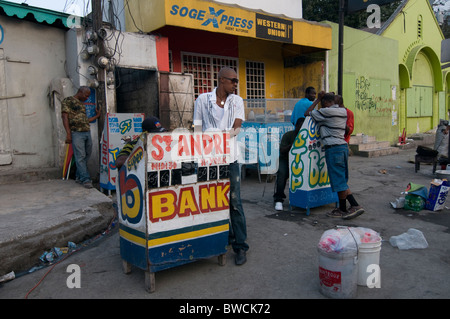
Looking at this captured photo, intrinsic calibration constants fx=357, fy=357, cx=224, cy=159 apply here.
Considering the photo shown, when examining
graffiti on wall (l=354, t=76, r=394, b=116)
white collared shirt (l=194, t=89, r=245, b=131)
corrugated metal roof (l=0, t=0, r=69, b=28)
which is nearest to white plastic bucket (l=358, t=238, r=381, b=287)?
white collared shirt (l=194, t=89, r=245, b=131)

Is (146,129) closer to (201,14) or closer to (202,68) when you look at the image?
(201,14)

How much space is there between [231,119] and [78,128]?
12.2 ft

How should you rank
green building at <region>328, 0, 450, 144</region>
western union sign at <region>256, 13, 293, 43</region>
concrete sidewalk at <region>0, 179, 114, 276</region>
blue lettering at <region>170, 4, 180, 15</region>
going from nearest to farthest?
concrete sidewalk at <region>0, 179, 114, 276</region> → blue lettering at <region>170, 4, 180, 15</region> → western union sign at <region>256, 13, 293, 43</region> → green building at <region>328, 0, 450, 144</region>

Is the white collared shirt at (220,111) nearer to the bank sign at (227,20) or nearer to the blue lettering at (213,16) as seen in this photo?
the bank sign at (227,20)

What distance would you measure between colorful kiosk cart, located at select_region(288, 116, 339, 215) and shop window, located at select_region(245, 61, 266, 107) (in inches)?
275

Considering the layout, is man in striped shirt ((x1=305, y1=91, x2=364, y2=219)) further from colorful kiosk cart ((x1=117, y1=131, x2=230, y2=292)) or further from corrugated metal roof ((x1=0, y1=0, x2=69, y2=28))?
corrugated metal roof ((x1=0, y1=0, x2=69, y2=28))

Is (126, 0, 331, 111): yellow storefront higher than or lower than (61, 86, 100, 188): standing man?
higher

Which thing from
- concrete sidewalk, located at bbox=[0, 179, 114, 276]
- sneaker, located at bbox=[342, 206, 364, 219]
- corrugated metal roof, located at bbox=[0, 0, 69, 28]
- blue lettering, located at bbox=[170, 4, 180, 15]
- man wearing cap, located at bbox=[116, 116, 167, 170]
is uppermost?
blue lettering, located at bbox=[170, 4, 180, 15]

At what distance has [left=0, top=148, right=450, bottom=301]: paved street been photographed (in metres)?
3.04

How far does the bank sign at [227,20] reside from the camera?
811cm

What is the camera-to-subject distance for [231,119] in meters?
3.84

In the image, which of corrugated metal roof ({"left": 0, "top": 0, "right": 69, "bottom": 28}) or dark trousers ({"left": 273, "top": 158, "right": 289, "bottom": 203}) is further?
corrugated metal roof ({"left": 0, "top": 0, "right": 69, "bottom": 28})
